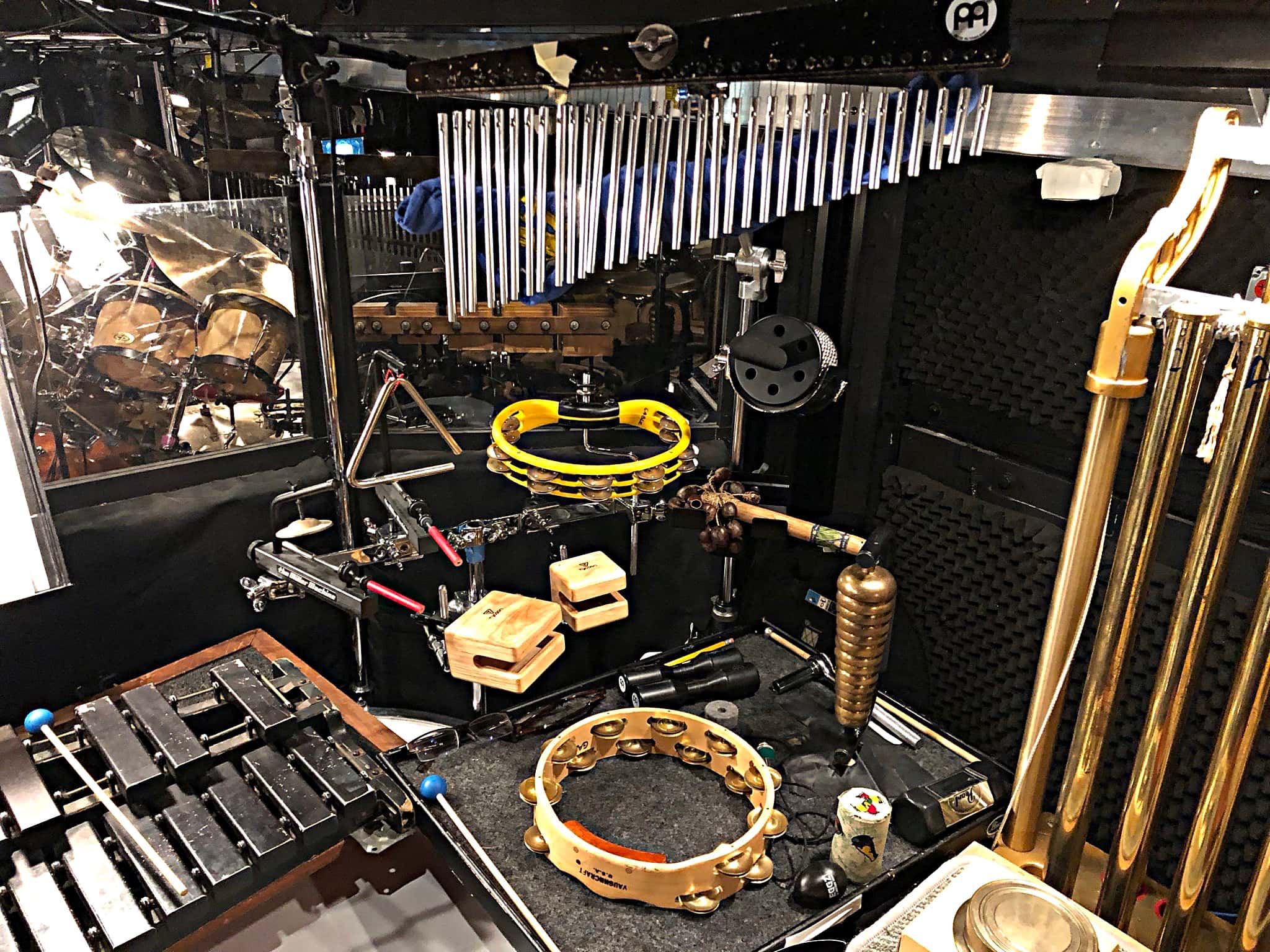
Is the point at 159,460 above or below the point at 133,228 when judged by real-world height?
below

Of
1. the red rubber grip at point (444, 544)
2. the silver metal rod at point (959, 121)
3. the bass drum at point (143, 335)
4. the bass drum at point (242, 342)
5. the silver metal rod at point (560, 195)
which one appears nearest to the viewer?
the silver metal rod at point (959, 121)

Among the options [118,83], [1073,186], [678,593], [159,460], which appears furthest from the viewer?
[678,593]

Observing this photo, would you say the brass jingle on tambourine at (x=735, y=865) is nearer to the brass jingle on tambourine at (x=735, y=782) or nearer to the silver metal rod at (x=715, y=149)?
the brass jingle on tambourine at (x=735, y=782)

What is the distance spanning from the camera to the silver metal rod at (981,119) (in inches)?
74.3

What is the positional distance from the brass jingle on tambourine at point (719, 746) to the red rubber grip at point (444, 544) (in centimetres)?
79

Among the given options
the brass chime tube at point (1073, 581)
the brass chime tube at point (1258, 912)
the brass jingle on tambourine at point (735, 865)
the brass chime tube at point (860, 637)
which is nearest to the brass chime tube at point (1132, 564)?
the brass chime tube at point (1073, 581)

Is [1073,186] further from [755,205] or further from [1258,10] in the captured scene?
[755,205]

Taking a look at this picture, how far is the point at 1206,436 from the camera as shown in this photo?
1514 millimetres

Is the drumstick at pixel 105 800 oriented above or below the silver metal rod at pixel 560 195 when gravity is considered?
below

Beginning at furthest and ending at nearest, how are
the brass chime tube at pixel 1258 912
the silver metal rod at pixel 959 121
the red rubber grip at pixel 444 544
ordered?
the red rubber grip at pixel 444 544, the silver metal rod at pixel 959 121, the brass chime tube at pixel 1258 912

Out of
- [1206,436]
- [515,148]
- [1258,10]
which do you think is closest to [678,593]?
[515,148]

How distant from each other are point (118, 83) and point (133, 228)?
0.38 meters

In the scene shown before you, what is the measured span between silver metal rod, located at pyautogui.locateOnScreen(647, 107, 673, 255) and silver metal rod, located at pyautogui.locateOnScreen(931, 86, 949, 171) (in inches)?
24.1

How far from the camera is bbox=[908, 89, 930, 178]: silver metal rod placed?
74.5 inches
